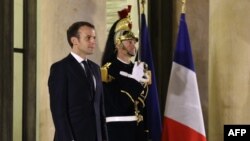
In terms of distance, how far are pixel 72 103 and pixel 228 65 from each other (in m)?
2.54

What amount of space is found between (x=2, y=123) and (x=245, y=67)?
2.55 meters

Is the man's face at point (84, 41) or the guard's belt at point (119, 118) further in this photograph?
the guard's belt at point (119, 118)

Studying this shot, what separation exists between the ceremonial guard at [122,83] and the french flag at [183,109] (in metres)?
0.64

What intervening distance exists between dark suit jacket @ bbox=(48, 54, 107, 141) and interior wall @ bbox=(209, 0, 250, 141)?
234 cm

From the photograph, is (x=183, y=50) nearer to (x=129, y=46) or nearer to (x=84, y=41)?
(x=129, y=46)

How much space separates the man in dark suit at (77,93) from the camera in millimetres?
2916

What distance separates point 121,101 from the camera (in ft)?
12.2

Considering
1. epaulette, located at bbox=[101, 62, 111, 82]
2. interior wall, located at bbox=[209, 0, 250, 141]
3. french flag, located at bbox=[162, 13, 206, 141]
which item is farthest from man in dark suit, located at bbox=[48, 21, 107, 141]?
interior wall, located at bbox=[209, 0, 250, 141]

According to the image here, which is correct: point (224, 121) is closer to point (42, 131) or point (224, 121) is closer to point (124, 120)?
point (124, 120)

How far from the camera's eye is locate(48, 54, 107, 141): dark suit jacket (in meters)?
2.91

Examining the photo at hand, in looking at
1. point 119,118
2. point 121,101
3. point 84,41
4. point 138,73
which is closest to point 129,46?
point 138,73

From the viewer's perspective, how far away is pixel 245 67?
516cm

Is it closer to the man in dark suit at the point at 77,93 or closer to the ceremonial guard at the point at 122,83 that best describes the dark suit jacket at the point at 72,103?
the man in dark suit at the point at 77,93

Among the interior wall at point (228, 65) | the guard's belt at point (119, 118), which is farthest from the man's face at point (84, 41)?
the interior wall at point (228, 65)
